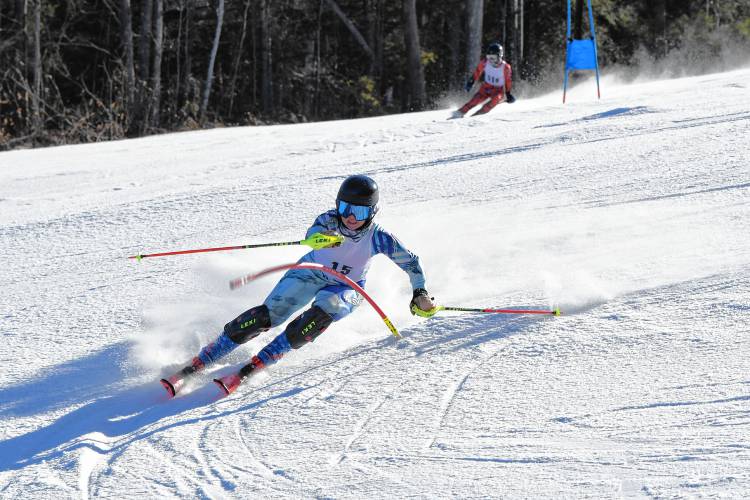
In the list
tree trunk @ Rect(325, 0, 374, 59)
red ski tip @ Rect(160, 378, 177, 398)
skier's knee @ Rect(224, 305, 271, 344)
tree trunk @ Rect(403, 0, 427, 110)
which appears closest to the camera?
red ski tip @ Rect(160, 378, 177, 398)

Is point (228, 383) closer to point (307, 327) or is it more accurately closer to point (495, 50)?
point (307, 327)

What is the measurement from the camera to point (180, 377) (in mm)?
5129

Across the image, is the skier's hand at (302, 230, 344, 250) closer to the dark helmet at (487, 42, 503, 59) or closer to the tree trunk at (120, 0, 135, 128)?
the dark helmet at (487, 42, 503, 59)

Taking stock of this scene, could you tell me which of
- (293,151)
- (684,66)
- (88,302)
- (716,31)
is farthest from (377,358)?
(716,31)

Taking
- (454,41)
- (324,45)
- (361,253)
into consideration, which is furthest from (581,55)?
(324,45)

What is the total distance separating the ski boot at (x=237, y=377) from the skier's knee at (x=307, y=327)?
0.22 meters

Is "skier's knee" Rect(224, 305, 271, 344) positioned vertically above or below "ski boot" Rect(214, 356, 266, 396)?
above

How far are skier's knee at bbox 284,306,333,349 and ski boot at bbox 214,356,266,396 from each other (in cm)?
22

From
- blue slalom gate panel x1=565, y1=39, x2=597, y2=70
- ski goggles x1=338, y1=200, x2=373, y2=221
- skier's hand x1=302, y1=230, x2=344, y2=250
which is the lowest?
skier's hand x1=302, y1=230, x2=344, y2=250

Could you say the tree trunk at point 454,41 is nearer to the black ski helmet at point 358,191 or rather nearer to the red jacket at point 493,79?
the red jacket at point 493,79

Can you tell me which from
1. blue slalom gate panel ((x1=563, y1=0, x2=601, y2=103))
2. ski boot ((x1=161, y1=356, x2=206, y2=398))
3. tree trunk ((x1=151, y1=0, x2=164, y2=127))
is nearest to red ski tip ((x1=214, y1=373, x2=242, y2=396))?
ski boot ((x1=161, y1=356, x2=206, y2=398))

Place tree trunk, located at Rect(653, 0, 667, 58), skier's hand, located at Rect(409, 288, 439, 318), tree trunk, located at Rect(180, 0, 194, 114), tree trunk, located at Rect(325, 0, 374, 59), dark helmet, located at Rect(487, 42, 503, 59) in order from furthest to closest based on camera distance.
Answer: tree trunk, located at Rect(653, 0, 667, 58) < tree trunk, located at Rect(325, 0, 374, 59) < tree trunk, located at Rect(180, 0, 194, 114) < dark helmet, located at Rect(487, 42, 503, 59) < skier's hand, located at Rect(409, 288, 439, 318)

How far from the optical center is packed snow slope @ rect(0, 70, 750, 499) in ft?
13.4

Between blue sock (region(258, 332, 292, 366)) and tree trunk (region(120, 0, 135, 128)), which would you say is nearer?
blue sock (region(258, 332, 292, 366))
